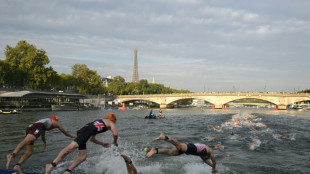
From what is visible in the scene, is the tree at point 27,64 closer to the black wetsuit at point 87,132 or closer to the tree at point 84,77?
the tree at point 84,77

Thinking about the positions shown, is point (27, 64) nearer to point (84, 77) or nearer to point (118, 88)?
point (84, 77)

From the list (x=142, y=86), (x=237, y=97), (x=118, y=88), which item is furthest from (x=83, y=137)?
(x=142, y=86)

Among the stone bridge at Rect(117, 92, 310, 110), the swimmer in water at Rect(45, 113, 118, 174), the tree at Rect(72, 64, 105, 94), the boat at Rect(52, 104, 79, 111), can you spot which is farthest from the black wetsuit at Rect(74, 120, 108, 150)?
the tree at Rect(72, 64, 105, 94)

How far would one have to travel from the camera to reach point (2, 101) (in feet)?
196

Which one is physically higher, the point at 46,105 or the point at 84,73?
the point at 84,73

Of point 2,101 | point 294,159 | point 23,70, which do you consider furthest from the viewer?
point 23,70

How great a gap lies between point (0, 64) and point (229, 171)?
64.5m

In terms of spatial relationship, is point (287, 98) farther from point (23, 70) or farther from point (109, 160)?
point (109, 160)

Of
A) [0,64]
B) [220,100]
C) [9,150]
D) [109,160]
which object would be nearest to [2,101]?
[0,64]

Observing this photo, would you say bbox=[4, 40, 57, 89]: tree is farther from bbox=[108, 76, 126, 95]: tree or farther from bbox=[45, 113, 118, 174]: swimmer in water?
bbox=[45, 113, 118, 174]: swimmer in water

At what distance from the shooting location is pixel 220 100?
9819 centimetres

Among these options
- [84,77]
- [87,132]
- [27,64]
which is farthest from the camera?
[84,77]

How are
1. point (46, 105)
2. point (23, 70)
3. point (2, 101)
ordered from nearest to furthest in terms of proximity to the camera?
1. point (2, 101)
2. point (23, 70)
3. point (46, 105)

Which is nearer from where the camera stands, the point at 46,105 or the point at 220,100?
the point at 46,105
